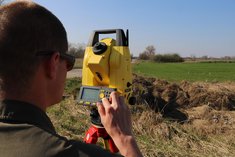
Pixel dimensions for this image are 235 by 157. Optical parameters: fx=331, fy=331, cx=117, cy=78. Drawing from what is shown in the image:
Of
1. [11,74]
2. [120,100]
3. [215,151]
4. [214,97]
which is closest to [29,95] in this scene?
[11,74]

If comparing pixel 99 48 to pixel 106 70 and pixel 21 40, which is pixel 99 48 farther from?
pixel 21 40

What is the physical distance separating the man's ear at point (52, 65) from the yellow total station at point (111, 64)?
130cm

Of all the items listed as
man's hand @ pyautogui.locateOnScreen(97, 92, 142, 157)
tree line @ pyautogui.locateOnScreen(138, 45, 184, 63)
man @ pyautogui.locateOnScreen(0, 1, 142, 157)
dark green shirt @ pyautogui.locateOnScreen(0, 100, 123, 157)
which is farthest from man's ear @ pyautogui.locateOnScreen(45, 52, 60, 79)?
tree line @ pyautogui.locateOnScreen(138, 45, 184, 63)

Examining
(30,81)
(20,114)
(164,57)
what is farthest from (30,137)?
(164,57)

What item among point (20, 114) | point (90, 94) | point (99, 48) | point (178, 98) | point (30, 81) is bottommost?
point (178, 98)

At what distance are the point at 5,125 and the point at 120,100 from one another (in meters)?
0.54

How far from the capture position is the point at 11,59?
3.86 ft

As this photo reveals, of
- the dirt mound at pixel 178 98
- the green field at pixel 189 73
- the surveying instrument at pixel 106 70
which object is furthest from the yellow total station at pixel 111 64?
the green field at pixel 189 73

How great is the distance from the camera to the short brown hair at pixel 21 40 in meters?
1.16

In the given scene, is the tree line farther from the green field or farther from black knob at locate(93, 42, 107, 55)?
black knob at locate(93, 42, 107, 55)

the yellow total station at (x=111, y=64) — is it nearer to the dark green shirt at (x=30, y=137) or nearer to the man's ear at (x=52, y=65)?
the man's ear at (x=52, y=65)

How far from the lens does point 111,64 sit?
8.71 ft

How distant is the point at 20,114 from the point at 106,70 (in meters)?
1.56

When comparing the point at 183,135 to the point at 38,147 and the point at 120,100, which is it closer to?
the point at 120,100
